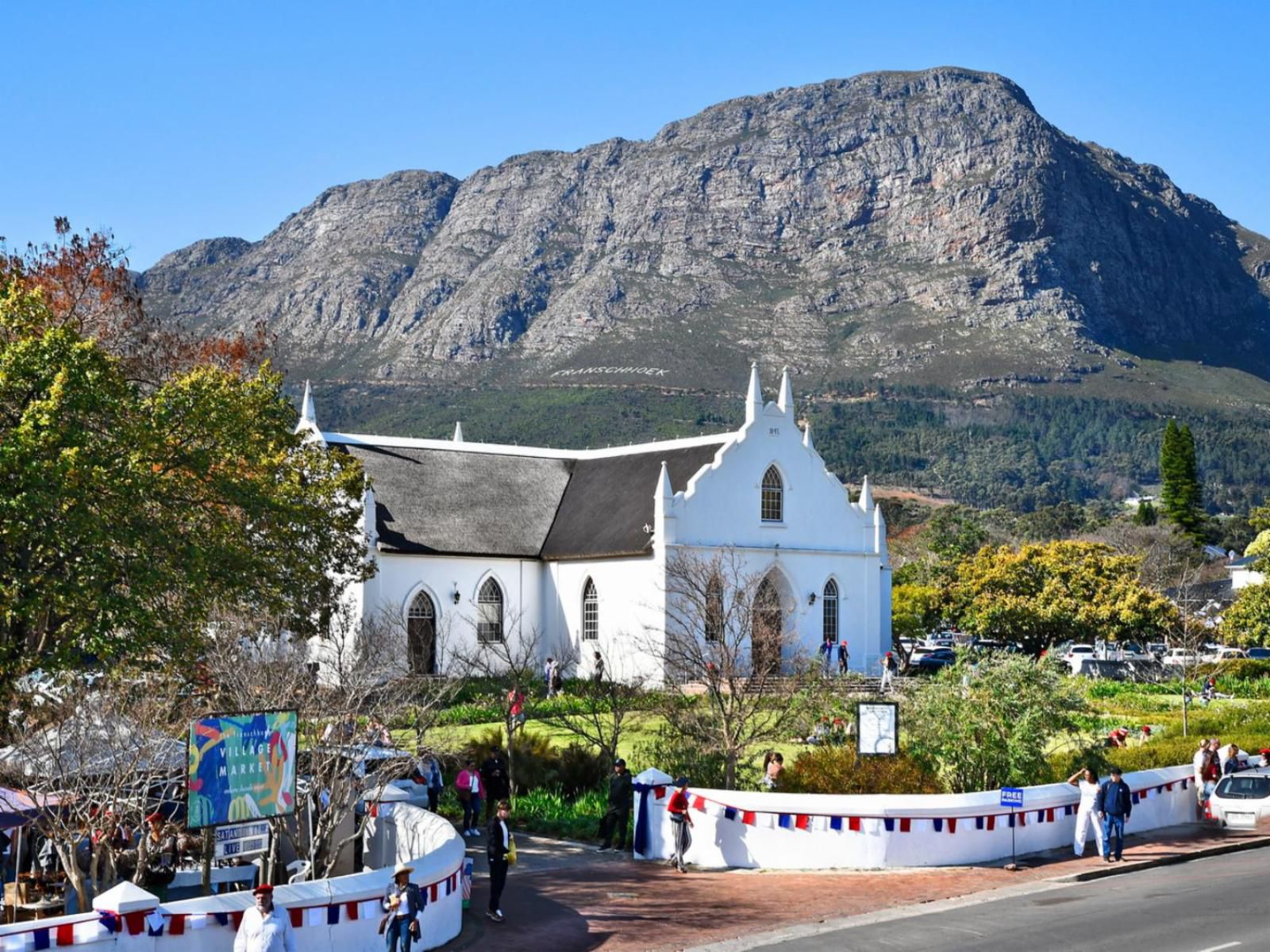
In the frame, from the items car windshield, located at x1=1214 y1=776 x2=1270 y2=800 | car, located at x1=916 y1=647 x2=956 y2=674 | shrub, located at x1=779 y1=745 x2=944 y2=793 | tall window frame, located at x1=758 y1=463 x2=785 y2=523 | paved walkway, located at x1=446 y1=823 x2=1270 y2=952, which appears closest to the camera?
paved walkway, located at x1=446 y1=823 x2=1270 y2=952

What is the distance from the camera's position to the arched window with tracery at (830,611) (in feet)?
172

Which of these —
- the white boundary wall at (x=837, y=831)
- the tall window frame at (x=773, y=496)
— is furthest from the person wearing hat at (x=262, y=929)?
the tall window frame at (x=773, y=496)

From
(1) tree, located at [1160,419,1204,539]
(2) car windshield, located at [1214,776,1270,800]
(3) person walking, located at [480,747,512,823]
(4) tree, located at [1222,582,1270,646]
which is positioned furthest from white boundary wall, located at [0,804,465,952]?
(1) tree, located at [1160,419,1204,539]

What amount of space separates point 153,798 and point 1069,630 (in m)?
39.5

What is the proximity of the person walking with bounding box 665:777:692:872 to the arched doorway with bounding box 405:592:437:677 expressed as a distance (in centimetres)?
2547

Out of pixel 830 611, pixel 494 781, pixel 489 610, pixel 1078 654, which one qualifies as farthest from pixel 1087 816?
pixel 1078 654

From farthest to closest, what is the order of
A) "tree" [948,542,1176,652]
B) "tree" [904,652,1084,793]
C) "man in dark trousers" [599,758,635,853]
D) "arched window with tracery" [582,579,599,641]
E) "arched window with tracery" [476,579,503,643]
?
A: "tree" [948,542,1176,652], "arched window with tracery" [582,579,599,641], "arched window with tracery" [476,579,503,643], "tree" [904,652,1084,793], "man in dark trousers" [599,758,635,853]

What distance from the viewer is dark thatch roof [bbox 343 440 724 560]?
49.7 meters

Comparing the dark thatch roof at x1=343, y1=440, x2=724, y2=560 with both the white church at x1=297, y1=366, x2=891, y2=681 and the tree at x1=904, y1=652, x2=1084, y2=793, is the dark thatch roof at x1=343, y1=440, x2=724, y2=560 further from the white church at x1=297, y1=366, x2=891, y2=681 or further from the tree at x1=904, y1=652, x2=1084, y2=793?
the tree at x1=904, y1=652, x2=1084, y2=793

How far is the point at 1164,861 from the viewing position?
82.9 ft

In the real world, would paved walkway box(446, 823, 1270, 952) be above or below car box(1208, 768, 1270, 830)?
below

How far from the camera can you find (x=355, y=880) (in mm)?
17547

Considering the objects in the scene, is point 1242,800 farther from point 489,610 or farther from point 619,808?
point 489,610

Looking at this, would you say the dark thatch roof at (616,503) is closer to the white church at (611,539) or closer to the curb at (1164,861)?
the white church at (611,539)
